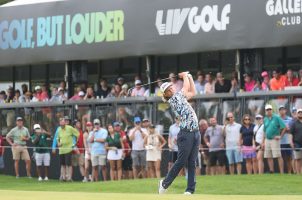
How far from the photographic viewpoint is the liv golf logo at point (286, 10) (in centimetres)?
2586

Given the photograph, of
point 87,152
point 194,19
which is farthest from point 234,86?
point 87,152

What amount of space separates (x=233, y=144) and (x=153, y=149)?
2.25m

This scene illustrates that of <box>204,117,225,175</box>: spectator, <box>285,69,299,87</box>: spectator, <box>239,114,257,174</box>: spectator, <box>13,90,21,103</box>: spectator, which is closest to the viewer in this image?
<box>239,114,257,174</box>: spectator

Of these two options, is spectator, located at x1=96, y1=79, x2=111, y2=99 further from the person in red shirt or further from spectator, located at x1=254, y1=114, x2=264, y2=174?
spectator, located at x1=254, y1=114, x2=264, y2=174

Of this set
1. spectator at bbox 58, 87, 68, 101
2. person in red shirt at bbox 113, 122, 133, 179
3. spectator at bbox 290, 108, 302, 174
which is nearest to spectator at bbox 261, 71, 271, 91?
spectator at bbox 290, 108, 302, 174

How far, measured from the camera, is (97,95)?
30297 mm

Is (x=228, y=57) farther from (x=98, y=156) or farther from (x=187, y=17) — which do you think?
(x=98, y=156)

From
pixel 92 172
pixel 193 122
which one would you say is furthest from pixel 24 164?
pixel 193 122

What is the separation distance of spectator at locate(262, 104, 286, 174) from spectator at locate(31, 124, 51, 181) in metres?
7.58

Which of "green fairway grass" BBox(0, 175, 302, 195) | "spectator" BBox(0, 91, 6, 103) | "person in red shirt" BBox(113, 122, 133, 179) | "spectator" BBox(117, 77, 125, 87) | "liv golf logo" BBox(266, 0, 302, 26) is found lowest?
"green fairway grass" BBox(0, 175, 302, 195)

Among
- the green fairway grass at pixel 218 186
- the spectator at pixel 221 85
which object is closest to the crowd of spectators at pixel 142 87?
the spectator at pixel 221 85

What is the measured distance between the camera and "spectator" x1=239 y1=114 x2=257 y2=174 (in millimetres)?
24938

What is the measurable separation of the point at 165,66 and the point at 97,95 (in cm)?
223

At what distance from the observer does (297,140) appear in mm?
24047
